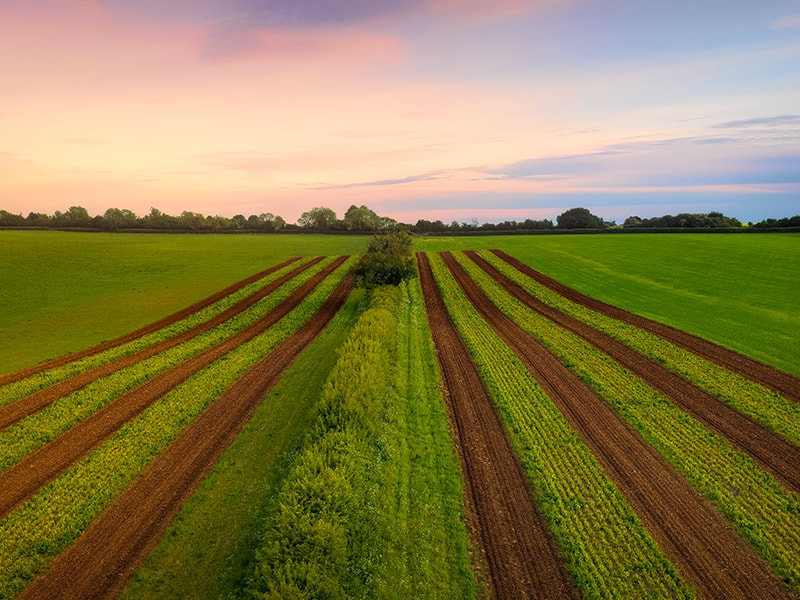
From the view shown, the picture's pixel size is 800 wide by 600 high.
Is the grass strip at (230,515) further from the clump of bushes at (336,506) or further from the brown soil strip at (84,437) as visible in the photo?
the brown soil strip at (84,437)

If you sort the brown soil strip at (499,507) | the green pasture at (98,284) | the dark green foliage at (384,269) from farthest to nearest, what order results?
the dark green foliage at (384,269) < the green pasture at (98,284) < the brown soil strip at (499,507)

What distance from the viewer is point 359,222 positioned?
134 meters

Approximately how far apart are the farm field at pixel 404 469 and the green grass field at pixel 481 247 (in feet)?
17.6

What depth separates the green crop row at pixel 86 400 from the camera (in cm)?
1978

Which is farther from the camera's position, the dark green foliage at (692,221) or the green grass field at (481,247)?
the dark green foliage at (692,221)

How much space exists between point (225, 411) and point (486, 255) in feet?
223

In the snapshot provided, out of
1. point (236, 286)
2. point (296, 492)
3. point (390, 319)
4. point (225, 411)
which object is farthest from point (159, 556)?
point (236, 286)

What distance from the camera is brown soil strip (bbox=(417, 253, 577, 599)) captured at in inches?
487

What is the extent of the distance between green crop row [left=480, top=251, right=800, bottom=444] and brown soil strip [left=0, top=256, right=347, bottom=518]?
32572 mm

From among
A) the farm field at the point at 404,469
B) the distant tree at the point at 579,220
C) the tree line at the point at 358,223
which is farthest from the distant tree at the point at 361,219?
the farm field at the point at 404,469

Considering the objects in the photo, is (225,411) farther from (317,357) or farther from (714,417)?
(714,417)

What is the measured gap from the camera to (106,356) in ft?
103

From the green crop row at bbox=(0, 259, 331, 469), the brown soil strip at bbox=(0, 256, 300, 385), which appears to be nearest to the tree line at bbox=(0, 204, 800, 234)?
the brown soil strip at bbox=(0, 256, 300, 385)

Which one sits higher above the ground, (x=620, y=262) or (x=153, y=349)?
(x=620, y=262)
